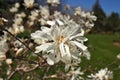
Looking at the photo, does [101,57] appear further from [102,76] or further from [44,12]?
[102,76]

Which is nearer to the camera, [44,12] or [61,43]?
[61,43]

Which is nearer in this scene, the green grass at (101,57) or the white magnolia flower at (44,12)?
the white magnolia flower at (44,12)

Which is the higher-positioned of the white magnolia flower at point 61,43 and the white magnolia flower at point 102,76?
the white magnolia flower at point 102,76

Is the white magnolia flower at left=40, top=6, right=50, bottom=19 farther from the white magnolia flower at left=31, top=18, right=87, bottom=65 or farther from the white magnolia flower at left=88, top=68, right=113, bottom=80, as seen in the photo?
the white magnolia flower at left=31, top=18, right=87, bottom=65

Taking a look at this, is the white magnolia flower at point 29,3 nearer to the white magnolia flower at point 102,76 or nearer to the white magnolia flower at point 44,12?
the white magnolia flower at point 44,12

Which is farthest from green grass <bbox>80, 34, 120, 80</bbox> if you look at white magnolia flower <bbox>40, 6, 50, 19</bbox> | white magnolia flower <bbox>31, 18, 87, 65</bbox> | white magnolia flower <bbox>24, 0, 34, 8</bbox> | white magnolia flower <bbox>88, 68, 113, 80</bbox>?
white magnolia flower <bbox>31, 18, 87, 65</bbox>

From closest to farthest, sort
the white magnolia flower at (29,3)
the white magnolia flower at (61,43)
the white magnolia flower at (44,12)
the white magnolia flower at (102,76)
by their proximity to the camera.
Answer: the white magnolia flower at (61,43) → the white magnolia flower at (102,76) → the white magnolia flower at (29,3) → the white magnolia flower at (44,12)

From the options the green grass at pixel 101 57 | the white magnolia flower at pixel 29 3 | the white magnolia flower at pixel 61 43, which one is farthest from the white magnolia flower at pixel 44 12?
the white magnolia flower at pixel 61 43

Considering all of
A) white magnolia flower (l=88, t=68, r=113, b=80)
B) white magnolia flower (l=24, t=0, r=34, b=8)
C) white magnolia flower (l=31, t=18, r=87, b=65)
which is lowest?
white magnolia flower (l=31, t=18, r=87, b=65)

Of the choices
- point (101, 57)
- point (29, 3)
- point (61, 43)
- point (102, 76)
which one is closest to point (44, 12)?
point (29, 3)
